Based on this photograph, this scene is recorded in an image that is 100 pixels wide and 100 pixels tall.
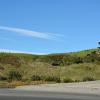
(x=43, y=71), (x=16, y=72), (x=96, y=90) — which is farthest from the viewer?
(x=43, y=71)

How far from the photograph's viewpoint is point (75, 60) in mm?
62125

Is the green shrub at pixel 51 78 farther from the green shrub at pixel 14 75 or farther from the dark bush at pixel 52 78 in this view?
the green shrub at pixel 14 75

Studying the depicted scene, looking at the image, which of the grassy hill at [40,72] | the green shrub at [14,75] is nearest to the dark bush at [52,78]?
the grassy hill at [40,72]

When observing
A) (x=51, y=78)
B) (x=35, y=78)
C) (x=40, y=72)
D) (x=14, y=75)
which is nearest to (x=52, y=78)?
(x=51, y=78)

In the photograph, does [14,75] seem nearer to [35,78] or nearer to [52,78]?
[35,78]

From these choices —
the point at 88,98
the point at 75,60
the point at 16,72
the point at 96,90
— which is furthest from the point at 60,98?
the point at 75,60

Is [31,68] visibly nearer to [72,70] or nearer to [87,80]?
[72,70]

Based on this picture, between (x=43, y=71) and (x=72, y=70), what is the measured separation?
3.15 meters

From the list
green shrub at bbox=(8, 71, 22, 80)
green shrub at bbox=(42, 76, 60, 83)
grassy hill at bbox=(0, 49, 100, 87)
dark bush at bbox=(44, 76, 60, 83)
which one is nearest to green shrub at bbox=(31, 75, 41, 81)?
grassy hill at bbox=(0, 49, 100, 87)

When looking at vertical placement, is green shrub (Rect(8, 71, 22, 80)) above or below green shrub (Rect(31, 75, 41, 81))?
above

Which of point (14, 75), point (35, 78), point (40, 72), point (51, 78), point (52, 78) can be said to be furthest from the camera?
point (40, 72)

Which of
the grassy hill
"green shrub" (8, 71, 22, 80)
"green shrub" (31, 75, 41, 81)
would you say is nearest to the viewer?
the grassy hill

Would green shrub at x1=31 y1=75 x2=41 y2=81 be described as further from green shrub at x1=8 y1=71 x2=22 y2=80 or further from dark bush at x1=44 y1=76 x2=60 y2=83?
green shrub at x1=8 y1=71 x2=22 y2=80

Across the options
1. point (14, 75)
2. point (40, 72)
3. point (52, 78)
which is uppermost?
point (40, 72)
